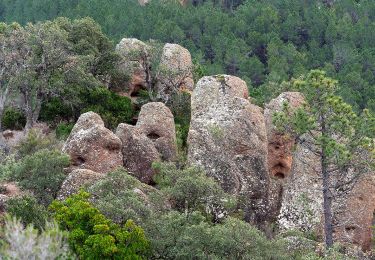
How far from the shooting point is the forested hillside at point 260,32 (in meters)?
89.8

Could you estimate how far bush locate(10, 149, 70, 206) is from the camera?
31.7m

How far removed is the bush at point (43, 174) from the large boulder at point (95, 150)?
1.55 metres

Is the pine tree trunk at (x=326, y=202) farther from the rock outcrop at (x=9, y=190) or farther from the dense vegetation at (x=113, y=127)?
the rock outcrop at (x=9, y=190)

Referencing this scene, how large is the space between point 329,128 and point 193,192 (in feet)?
21.6

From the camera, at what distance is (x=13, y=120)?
46250 millimetres

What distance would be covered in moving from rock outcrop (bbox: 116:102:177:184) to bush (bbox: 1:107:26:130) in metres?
10.0

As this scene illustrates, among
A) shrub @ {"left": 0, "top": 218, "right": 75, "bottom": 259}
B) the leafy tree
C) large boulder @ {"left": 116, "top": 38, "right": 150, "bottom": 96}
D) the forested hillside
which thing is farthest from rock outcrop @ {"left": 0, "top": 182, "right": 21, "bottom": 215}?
the forested hillside

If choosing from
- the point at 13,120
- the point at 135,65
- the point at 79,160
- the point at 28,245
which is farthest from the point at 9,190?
the point at 135,65

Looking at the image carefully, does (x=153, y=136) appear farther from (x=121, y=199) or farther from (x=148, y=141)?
(x=121, y=199)

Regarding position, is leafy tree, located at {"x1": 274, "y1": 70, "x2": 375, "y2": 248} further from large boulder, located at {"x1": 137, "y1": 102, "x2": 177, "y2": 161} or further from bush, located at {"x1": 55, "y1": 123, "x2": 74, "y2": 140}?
bush, located at {"x1": 55, "y1": 123, "x2": 74, "y2": 140}

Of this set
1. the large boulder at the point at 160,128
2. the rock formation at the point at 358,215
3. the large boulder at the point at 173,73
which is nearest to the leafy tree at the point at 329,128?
the rock formation at the point at 358,215

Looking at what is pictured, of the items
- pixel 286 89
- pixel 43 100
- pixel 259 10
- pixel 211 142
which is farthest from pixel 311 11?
pixel 211 142

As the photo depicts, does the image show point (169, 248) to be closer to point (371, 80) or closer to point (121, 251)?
point (121, 251)

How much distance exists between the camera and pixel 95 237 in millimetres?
25219
